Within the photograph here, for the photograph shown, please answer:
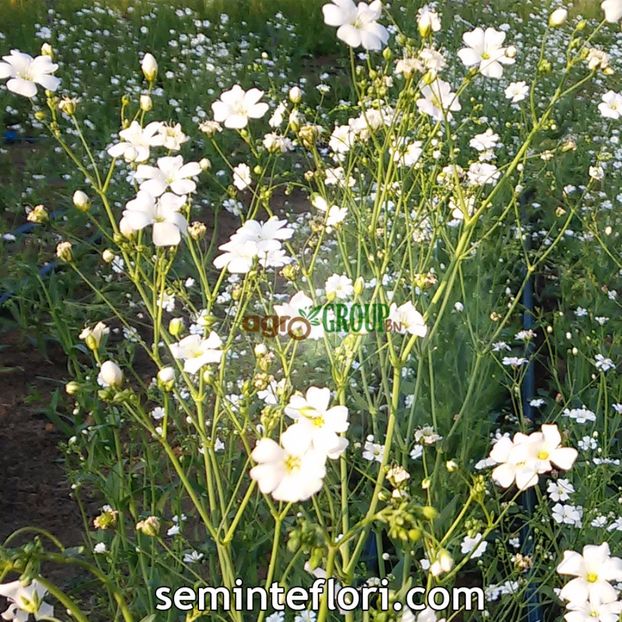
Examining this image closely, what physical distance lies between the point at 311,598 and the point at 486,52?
1124 mm

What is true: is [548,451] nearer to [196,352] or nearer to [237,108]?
[196,352]

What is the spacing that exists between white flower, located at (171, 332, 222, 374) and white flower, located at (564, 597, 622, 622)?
0.60 meters

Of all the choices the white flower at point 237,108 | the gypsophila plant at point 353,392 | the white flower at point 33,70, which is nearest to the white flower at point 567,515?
the gypsophila plant at point 353,392

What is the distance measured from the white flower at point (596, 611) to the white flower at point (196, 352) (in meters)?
0.60

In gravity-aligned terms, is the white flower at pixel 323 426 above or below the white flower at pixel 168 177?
below

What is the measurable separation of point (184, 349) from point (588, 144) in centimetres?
353

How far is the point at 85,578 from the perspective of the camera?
2.03 metres

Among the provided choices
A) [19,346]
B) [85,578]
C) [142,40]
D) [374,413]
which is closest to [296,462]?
[374,413]

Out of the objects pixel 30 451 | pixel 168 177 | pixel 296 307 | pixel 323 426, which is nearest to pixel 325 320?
pixel 296 307

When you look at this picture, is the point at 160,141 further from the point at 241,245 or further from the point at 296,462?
the point at 296,462

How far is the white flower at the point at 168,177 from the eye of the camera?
4.21 ft

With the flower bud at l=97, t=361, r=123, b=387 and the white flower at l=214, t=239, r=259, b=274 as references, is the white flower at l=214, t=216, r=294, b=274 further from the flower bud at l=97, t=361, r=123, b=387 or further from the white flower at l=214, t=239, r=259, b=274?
the flower bud at l=97, t=361, r=123, b=387

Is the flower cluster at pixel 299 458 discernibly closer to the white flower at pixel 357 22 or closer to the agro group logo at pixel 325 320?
the agro group logo at pixel 325 320

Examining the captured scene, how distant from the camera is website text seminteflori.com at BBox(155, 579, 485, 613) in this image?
1257mm
